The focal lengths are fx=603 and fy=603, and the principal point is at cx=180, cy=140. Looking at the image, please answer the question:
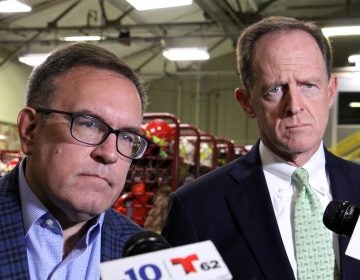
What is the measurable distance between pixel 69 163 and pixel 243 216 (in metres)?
0.66

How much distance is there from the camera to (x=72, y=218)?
1436 millimetres

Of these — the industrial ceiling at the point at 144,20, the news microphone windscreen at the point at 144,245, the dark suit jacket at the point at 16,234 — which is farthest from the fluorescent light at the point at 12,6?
the news microphone windscreen at the point at 144,245

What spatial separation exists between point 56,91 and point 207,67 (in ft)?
54.8

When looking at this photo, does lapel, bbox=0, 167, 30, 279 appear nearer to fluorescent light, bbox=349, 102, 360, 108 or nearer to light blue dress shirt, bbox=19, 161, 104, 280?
light blue dress shirt, bbox=19, 161, 104, 280

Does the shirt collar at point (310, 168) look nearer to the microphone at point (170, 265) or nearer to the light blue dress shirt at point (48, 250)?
the light blue dress shirt at point (48, 250)

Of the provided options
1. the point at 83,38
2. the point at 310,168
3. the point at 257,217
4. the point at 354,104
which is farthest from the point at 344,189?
the point at 83,38

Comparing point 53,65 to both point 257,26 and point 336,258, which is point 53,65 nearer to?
point 257,26

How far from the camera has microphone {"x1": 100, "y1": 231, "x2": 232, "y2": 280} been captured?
0.83 m

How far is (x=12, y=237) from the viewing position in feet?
4.65

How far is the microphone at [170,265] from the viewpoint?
2.72 feet

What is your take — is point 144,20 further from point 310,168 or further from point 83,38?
point 310,168

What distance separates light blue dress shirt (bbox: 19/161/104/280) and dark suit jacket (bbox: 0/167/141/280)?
0.08 feet

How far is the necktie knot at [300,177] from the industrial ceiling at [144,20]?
975 cm

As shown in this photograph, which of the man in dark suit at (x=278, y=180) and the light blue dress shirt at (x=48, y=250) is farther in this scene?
the man in dark suit at (x=278, y=180)
